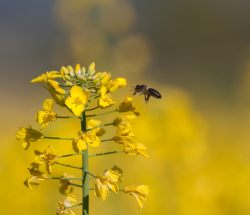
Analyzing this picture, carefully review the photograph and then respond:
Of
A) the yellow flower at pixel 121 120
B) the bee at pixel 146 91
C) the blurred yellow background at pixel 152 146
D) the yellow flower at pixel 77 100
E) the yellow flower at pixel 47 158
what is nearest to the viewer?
the yellow flower at pixel 77 100

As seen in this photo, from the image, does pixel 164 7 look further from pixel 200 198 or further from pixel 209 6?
pixel 200 198

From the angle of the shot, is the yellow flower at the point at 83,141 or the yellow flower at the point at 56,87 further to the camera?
the yellow flower at the point at 56,87

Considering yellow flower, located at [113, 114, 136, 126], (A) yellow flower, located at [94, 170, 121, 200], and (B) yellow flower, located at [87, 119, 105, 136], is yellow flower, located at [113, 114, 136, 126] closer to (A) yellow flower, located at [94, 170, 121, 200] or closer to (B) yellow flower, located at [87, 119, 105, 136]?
(B) yellow flower, located at [87, 119, 105, 136]

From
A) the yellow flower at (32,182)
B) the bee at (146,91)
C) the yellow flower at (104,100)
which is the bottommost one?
the yellow flower at (32,182)

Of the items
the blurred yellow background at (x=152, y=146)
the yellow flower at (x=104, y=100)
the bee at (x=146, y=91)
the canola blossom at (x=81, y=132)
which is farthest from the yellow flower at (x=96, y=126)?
the blurred yellow background at (x=152, y=146)

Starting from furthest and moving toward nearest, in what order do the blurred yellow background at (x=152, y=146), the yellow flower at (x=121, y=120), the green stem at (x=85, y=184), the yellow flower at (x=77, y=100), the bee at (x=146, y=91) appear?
1. the blurred yellow background at (x=152, y=146)
2. the bee at (x=146, y=91)
3. the yellow flower at (x=121, y=120)
4. the yellow flower at (x=77, y=100)
5. the green stem at (x=85, y=184)

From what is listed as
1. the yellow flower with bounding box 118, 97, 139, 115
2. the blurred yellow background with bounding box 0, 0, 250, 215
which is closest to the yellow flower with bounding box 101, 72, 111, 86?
the yellow flower with bounding box 118, 97, 139, 115

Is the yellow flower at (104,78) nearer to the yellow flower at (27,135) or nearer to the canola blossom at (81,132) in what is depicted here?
the canola blossom at (81,132)

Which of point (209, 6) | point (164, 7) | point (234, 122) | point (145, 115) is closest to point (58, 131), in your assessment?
point (145, 115)
